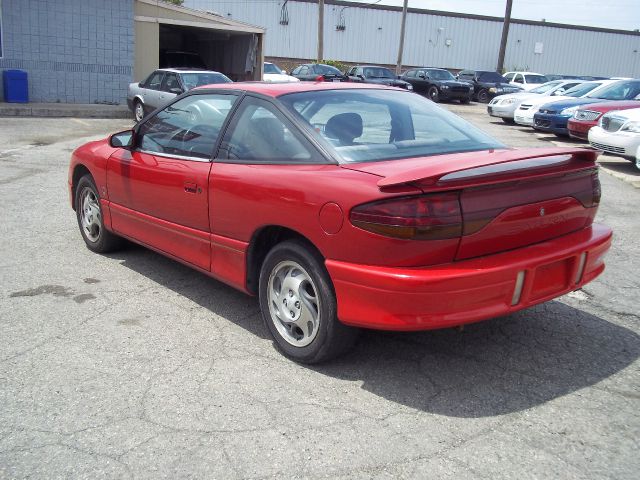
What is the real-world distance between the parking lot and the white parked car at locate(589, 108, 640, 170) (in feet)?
22.4

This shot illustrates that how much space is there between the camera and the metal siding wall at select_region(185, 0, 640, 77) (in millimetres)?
46531

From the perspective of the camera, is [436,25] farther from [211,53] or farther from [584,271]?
[584,271]

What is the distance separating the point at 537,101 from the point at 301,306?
1723 cm

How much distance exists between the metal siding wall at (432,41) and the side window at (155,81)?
2786 cm

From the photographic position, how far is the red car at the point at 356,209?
3.22m

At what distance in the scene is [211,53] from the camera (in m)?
27.9

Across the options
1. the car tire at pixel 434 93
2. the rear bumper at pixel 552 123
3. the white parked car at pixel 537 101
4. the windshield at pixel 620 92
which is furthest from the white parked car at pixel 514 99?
the car tire at pixel 434 93

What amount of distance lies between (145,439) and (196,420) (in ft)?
0.86

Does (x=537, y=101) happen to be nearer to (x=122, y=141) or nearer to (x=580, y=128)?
(x=580, y=128)

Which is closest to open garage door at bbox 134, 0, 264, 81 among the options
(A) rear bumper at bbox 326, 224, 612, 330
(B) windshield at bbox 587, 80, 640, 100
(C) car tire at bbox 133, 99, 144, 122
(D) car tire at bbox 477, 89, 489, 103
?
(C) car tire at bbox 133, 99, 144, 122

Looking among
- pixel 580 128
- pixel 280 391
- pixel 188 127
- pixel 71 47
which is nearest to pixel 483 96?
pixel 580 128

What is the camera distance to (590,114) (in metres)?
13.8

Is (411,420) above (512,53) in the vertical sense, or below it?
below

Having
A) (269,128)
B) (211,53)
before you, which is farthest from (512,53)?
(269,128)
